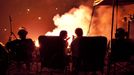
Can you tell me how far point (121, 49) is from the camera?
26.6 ft

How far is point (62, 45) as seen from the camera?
7.59 metres

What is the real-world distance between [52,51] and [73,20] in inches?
324

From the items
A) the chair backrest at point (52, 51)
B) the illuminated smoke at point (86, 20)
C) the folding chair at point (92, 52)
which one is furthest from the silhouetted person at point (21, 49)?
the illuminated smoke at point (86, 20)

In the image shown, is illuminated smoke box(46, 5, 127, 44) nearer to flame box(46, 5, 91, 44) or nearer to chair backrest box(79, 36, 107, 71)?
flame box(46, 5, 91, 44)

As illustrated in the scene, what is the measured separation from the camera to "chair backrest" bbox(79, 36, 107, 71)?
290 inches

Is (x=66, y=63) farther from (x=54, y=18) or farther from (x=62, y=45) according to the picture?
(x=54, y=18)

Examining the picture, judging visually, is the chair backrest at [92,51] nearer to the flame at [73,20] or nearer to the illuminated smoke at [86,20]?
the flame at [73,20]

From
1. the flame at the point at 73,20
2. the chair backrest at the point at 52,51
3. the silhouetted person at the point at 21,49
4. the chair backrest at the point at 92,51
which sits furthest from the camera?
the flame at the point at 73,20

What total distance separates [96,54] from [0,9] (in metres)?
10.3

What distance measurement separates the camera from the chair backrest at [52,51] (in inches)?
299

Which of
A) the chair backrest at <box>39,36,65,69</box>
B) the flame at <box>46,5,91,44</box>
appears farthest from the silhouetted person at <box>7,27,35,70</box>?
the flame at <box>46,5,91,44</box>

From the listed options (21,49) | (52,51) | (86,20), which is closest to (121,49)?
(52,51)

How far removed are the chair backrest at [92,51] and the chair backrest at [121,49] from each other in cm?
66

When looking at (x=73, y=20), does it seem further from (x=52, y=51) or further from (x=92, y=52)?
(x=92, y=52)
